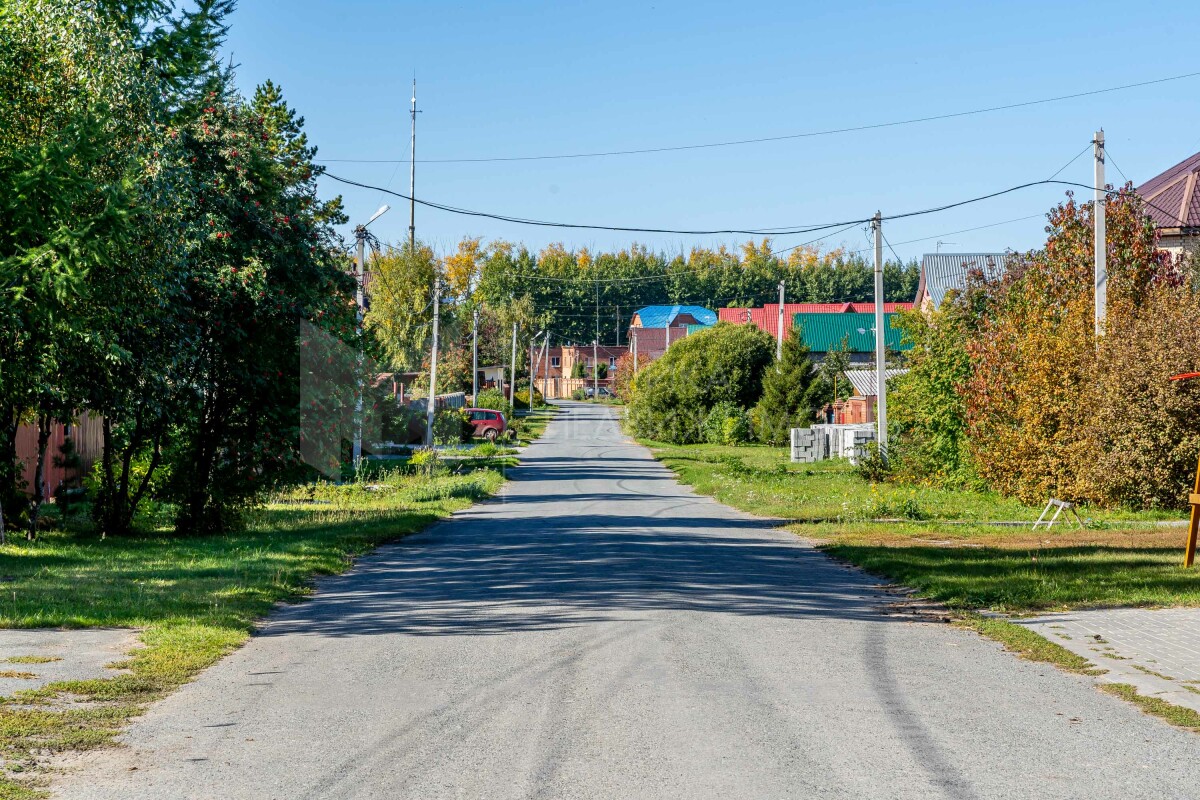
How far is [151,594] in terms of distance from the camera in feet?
39.4

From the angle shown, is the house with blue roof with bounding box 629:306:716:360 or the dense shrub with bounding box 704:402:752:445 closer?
the dense shrub with bounding box 704:402:752:445

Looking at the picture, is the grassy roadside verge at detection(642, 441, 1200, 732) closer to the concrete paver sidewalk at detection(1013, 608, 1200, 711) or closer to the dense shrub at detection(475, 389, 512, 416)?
the concrete paver sidewalk at detection(1013, 608, 1200, 711)

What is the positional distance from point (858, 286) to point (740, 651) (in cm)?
15184

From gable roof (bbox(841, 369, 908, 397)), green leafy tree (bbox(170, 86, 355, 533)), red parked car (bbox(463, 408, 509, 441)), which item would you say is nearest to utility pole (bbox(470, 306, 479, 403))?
red parked car (bbox(463, 408, 509, 441))

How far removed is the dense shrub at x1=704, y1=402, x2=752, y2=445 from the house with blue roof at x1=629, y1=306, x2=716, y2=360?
246ft

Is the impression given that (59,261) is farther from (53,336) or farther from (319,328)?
(319,328)

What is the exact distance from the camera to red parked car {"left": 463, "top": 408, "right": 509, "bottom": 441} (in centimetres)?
6250

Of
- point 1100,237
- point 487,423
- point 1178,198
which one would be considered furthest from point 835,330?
point 1100,237

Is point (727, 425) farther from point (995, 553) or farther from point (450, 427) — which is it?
point (995, 553)

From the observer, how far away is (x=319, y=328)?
19.6 meters

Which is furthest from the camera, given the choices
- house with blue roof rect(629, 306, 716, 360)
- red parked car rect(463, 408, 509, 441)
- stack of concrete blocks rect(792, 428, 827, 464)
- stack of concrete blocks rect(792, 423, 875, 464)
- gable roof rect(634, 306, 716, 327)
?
gable roof rect(634, 306, 716, 327)

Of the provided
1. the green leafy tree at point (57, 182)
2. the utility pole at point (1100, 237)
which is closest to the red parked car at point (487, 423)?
the utility pole at point (1100, 237)

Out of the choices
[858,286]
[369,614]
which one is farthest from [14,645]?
[858,286]

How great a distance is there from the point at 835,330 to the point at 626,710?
93728mm
